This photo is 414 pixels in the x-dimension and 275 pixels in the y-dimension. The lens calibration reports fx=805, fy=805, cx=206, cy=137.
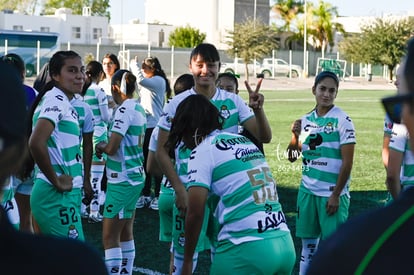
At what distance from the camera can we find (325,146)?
6984mm

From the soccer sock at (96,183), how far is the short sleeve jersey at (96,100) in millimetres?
584

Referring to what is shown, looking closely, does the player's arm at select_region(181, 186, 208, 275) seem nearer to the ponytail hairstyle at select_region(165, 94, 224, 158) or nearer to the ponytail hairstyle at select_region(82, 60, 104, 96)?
the ponytail hairstyle at select_region(165, 94, 224, 158)

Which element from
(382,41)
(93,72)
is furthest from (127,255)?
(382,41)

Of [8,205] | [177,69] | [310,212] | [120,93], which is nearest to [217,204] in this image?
[8,205]

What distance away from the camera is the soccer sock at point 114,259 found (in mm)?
7020

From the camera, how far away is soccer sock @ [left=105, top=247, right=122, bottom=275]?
23.0ft

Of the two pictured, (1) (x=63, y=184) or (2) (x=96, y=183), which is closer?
(1) (x=63, y=184)

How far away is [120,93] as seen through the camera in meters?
7.75

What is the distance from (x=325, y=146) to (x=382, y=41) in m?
59.2

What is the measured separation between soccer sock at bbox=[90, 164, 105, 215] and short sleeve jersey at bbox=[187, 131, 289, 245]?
5879mm

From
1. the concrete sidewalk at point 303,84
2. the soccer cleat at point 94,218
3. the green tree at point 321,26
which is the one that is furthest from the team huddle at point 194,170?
the green tree at point 321,26

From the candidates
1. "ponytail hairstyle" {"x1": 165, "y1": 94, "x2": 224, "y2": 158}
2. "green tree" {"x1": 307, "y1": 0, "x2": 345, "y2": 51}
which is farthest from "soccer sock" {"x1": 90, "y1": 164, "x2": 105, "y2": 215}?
"green tree" {"x1": 307, "y1": 0, "x2": 345, "y2": 51}

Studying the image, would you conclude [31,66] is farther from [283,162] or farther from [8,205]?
[8,205]

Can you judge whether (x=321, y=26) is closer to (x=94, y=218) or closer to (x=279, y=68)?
(x=279, y=68)
